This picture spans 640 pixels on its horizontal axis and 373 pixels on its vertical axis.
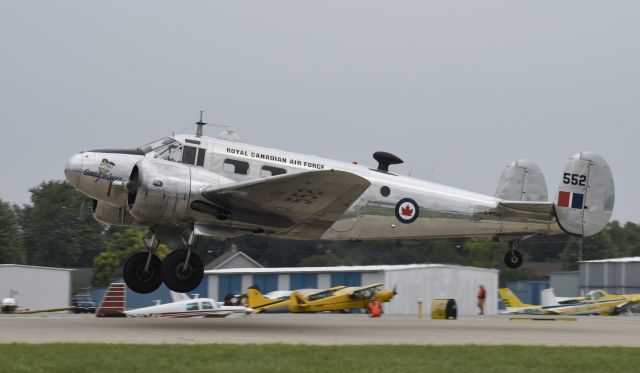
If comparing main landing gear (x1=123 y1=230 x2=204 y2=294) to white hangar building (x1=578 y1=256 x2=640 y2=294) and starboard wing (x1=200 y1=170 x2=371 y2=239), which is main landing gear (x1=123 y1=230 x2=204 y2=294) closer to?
starboard wing (x1=200 y1=170 x2=371 y2=239)

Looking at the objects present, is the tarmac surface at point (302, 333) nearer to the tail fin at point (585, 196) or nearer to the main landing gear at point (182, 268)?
the main landing gear at point (182, 268)

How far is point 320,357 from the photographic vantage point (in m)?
13.4

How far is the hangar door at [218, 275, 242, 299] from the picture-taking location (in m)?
48.4

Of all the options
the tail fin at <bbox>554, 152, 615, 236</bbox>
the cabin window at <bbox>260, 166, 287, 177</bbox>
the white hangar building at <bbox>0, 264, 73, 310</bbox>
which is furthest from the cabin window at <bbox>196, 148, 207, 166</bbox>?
the white hangar building at <bbox>0, 264, 73, 310</bbox>

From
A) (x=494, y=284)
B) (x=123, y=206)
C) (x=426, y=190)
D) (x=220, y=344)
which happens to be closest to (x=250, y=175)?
(x=123, y=206)

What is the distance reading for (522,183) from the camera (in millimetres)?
22094

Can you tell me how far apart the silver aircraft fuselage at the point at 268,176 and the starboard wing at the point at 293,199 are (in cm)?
27

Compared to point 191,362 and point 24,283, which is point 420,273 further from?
point 191,362

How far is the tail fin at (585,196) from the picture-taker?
20.8 meters

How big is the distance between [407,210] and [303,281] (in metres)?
26.9

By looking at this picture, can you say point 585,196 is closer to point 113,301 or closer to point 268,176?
point 268,176

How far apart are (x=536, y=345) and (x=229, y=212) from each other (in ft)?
22.8

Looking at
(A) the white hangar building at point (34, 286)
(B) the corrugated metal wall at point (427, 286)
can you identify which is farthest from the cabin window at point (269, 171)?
(A) the white hangar building at point (34, 286)

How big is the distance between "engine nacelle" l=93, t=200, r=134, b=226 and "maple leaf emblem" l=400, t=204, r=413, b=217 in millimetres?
6246
